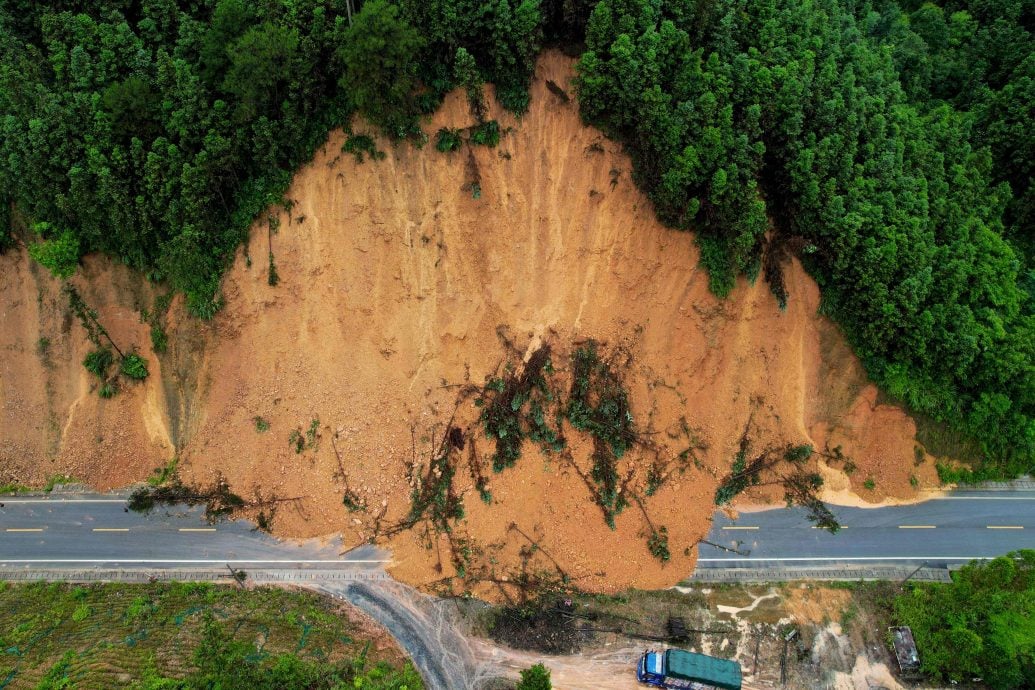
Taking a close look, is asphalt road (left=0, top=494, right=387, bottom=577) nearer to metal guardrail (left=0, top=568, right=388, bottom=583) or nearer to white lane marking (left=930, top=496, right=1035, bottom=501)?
metal guardrail (left=0, top=568, right=388, bottom=583)

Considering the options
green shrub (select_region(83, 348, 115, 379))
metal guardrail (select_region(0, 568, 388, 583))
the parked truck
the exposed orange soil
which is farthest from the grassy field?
green shrub (select_region(83, 348, 115, 379))

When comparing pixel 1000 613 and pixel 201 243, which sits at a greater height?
pixel 201 243

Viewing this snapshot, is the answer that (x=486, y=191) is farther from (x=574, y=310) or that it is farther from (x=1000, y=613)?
(x=1000, y=613)

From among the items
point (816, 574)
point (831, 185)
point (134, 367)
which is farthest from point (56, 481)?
point (831, 185)

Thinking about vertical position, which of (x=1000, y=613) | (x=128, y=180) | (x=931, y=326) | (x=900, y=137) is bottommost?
(x=1000, y=613)

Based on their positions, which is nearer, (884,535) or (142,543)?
(142,543)

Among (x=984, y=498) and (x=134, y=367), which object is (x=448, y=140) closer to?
(x=134, y=367)

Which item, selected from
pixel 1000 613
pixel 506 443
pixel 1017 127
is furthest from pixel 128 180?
pixel 1017 127
